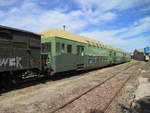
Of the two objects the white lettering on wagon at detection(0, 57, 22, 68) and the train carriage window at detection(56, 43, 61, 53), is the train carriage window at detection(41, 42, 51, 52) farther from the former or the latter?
the white lettering on wagon at detection(0, 57, 22, 68)

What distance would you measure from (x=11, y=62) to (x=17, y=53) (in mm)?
589

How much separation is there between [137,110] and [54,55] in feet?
20.1

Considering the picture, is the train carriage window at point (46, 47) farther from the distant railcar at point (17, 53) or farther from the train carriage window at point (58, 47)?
the distant railcar at point (17, 53)

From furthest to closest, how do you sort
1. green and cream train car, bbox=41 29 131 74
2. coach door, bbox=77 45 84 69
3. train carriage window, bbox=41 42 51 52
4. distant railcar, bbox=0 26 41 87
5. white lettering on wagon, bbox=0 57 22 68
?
coach door, bbox=77 45 84 69 → train carriage window, bbox=41 42 51 52 → green and cream train car, bbox=41 29 131 74 → distant railcar, bbox=0 26 41 87 → white lettering on wagon, bbox=0 57 22 68

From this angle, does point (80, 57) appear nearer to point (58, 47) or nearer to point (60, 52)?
point (60, 52)

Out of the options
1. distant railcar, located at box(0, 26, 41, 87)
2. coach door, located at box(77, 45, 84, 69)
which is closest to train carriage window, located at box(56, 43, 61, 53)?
distant railcar, located at box(0, 26, 41, 87)

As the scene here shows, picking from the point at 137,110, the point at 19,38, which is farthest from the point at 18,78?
the point at 137,110

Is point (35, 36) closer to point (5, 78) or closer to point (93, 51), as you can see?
point (5, 78)

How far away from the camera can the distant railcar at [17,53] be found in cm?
644

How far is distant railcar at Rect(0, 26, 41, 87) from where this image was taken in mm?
6438

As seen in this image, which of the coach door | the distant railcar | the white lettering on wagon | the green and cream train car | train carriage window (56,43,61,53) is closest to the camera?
the white lettering on wagon

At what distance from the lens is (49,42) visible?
32.1ft

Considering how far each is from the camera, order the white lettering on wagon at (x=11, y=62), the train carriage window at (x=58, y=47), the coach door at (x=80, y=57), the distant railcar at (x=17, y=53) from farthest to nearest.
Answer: the coach door at (x=80, y=57)
the train carriage window at (x=58, y=47)
the distant railcar at (x=17, y=53)
the white lettering on wagon at (x=11, y=62)

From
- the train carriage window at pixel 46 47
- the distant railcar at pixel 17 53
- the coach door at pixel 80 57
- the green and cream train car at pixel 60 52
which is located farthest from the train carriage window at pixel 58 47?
the coach door at pixel 80 57
